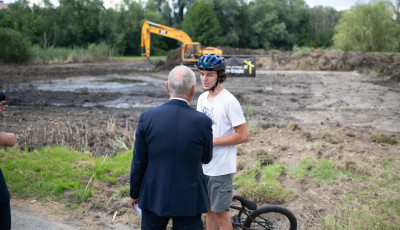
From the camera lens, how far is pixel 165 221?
266 cm

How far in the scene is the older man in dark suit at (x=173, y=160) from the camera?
2512 millimetres

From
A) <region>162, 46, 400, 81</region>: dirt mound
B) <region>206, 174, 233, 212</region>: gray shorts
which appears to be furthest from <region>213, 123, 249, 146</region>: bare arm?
<region>162, 46, 400, 81</region>: dirt mound

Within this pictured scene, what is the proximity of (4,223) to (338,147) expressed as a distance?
623cm

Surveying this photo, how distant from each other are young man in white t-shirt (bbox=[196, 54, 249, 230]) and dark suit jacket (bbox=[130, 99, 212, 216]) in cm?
71

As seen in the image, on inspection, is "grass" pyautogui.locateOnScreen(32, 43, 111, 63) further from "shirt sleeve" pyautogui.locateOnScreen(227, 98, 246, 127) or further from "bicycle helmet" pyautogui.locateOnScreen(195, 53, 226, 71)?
"shirt sleeve" pyautogui.locateOnScreen(227, 98, 246, 127)

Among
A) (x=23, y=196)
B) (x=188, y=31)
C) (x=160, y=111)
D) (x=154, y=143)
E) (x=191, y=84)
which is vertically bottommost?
(x=23, y=196)

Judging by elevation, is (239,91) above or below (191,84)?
below

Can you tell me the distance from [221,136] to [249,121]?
671 centimetres

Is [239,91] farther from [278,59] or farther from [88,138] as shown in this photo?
[278,59]

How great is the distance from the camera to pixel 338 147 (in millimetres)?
7109

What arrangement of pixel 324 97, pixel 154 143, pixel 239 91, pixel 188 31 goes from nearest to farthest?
pixel 154 143 < pixel 324 97 < pixel 239 91 < pixel 188 31

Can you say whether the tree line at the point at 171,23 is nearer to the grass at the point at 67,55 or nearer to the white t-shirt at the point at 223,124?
the grass at the point at 67,55

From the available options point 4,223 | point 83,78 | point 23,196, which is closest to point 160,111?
point 4,223

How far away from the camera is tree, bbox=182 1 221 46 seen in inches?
2495
